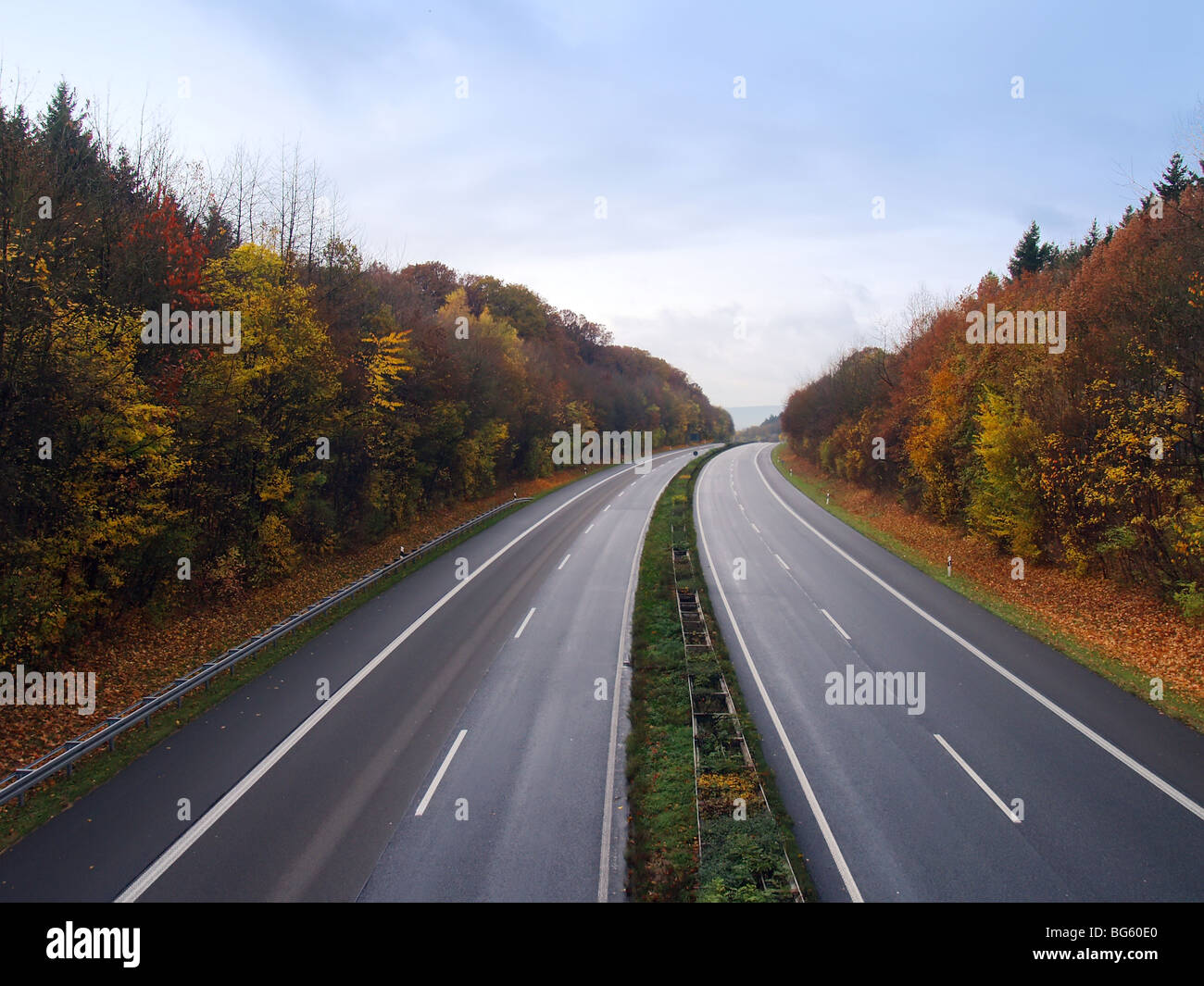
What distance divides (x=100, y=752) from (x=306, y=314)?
1423cm

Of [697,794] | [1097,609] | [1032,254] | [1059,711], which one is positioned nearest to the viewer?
[697,794]

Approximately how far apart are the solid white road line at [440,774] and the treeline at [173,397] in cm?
858

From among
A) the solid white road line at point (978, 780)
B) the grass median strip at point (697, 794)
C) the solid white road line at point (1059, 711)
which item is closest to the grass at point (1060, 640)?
the solid white road line at point (1059, 711)

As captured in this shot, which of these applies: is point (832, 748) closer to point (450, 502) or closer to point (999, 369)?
point (999, 369)

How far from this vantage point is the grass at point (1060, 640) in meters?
12.9

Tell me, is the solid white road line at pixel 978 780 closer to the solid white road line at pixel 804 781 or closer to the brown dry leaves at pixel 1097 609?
the solid white road line at pixel 804 781

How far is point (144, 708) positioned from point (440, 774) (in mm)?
6050

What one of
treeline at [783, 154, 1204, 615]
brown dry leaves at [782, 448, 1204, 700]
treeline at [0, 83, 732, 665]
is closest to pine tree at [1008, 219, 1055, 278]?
treeline at [783, 154, 1204, 615]

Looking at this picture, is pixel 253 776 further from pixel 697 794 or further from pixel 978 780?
pixel 978 780

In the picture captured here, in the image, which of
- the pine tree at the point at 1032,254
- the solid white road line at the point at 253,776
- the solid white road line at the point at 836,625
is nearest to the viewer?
the solid white road line at the point at 253,776

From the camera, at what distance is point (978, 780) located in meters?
10.7

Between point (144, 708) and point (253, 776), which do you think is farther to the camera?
point (144, 708)

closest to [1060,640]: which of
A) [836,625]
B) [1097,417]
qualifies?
[836,625]

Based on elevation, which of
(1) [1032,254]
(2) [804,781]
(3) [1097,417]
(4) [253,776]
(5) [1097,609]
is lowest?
(2) [804,781]
